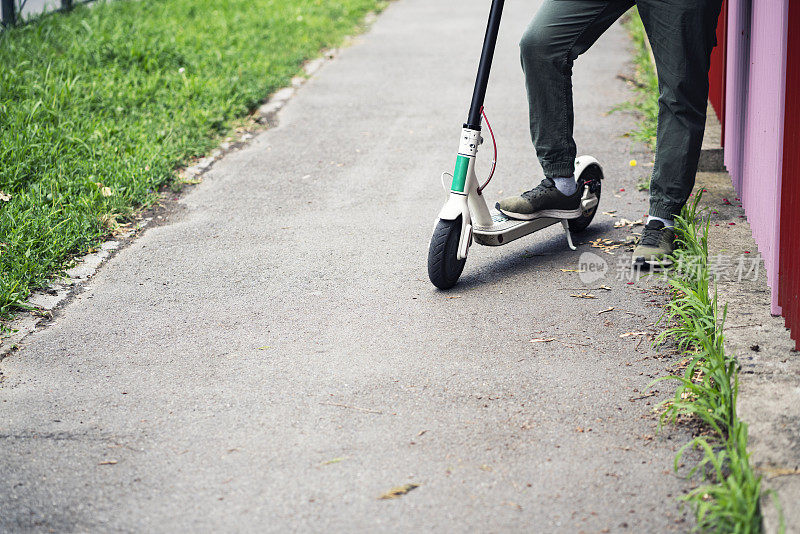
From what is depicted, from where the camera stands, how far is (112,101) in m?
6.93

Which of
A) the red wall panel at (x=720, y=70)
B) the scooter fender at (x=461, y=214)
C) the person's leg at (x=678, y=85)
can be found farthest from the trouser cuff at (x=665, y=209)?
the red wall panel at (x=720, y=70)

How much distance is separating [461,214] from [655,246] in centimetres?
90

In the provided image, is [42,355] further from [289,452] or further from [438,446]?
[438,446]

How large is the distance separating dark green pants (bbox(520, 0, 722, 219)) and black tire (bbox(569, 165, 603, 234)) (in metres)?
0.33

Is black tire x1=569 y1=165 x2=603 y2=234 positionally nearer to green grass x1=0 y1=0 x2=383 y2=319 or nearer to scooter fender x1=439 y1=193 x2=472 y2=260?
scooter fender x1=439 y1=193 x2=472 y2=260

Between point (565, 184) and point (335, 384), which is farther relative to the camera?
point (565, 184)

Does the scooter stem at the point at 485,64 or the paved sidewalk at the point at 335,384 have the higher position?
the scooter stem at the point at 485,64

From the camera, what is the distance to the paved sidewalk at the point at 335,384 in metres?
2.68

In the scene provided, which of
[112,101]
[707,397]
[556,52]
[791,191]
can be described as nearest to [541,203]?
[556,52]

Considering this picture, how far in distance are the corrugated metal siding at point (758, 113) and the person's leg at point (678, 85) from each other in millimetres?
241

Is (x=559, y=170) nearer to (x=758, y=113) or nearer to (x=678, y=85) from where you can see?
(x=678, y=85)

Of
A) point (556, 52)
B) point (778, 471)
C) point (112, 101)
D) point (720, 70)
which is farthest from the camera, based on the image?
point (112, 101)

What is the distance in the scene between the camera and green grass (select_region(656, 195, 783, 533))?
8.04ft

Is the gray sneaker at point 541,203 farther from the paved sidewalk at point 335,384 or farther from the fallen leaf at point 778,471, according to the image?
the fallen leaf at point 778,471
